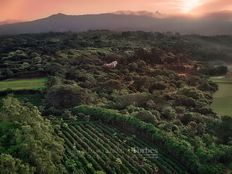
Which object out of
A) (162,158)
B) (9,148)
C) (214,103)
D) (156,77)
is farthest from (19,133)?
(156,77)

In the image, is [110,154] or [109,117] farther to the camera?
[109,117]

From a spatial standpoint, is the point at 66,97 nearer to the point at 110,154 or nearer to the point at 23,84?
the point at 23,84

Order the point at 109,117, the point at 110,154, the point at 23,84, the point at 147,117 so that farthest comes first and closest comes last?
the point at 23,84 → the point at 109,117 → the point at 147,117 → the point at 110,154

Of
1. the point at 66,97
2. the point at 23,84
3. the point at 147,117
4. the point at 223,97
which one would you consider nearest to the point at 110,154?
the point at 147,117

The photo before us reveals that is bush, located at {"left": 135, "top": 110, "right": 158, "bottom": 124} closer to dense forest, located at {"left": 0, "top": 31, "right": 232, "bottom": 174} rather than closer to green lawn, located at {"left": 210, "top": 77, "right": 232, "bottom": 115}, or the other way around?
dense forest, located at {"left": 0, "top": 31, "right": 232, "bottom": 174}

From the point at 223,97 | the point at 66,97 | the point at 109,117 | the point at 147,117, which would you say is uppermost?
the point at 147,117

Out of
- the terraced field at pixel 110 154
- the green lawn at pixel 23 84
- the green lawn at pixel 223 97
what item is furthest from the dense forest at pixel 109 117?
the green lawn at pixel 223 97
